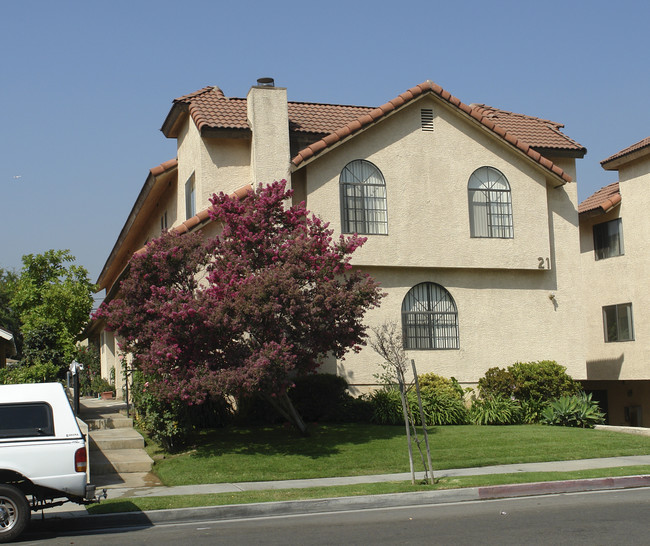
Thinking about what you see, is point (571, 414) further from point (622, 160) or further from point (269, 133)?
point (269, 133)

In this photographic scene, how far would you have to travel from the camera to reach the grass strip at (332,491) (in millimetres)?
11859

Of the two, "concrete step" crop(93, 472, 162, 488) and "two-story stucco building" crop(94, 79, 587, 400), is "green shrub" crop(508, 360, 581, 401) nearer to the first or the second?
"two-story stucco building" crop(94, 79, 587, 400)

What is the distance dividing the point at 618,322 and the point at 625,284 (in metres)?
1.31

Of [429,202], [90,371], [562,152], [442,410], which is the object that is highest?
[562,152]

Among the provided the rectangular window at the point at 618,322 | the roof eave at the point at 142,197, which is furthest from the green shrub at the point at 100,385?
the rectangular window at the point at 618,322

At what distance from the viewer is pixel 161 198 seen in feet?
87.0

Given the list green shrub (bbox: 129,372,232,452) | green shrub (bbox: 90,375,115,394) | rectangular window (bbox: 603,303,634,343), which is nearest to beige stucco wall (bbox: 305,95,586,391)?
rectangular window (bbox: 603,303,634,343)

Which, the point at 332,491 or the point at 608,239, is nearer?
the point at 332,491

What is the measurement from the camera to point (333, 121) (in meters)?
23.2

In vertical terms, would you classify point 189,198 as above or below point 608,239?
above

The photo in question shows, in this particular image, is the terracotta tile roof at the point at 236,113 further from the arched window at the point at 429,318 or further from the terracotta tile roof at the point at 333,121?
the arched window at the point at 429,318

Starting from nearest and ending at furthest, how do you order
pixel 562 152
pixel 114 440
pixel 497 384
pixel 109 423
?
1. pixel 114 440
2. pixel 109 423
3. pixel 497 384
4. pixel 562 152

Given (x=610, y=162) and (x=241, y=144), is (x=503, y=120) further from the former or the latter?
(x=241, y=144)

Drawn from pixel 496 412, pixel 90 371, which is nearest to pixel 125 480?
pixel 496 412
